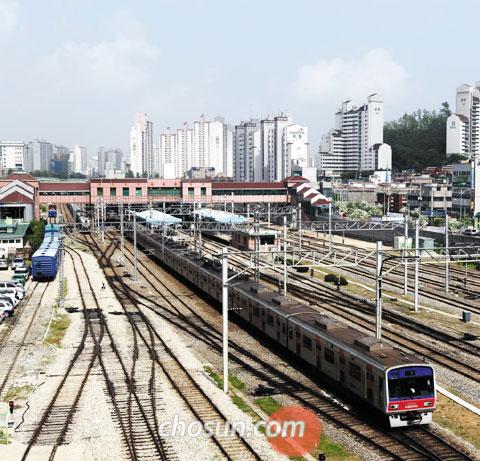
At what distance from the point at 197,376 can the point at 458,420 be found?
35.4 feet

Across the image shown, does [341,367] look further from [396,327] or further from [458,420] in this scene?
[396,327]

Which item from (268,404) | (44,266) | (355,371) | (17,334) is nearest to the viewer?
(355,371)

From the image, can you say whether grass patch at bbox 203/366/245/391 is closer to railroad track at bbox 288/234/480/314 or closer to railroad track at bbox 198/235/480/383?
railroad track at bbox 198/235/480/383

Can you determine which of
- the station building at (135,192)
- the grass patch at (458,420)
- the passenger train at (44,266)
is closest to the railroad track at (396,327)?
the grass patch at (458,420)

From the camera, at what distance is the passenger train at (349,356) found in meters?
21.3

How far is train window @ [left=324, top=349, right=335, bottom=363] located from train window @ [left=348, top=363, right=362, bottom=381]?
148cm

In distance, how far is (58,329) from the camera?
3869 cm

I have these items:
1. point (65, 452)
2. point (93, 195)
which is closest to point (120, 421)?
point (65, 452)

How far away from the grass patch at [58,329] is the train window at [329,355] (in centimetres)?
1545

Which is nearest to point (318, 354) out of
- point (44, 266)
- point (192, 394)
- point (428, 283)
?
point (192, 394)

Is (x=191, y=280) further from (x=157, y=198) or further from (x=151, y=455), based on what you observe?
(x=157, y=198)

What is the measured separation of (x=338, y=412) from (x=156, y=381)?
8.19 metres

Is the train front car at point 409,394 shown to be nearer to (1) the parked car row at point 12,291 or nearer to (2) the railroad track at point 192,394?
(2) the railroad track at point 192,394

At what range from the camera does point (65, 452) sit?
20234 millimetres
